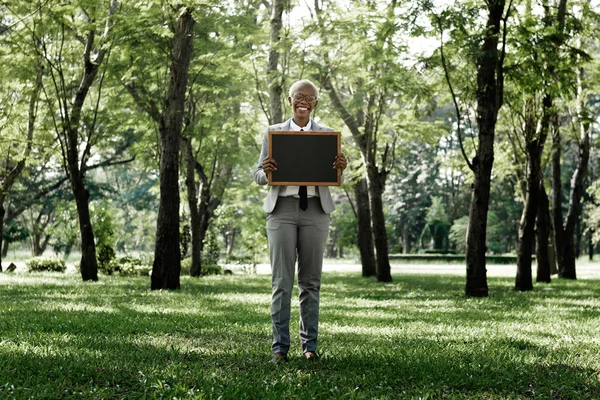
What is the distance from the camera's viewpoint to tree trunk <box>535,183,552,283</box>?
20172 millimetres

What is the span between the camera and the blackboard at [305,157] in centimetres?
536

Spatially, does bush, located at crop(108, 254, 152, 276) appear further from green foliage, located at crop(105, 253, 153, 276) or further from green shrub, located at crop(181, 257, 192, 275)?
green shrub, located at crop(181, 257, 192, 275)

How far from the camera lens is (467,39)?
13250 millimetres

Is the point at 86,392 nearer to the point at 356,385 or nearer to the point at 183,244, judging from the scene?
the point at 356,385

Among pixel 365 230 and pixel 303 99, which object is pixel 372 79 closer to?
pixel 365 230

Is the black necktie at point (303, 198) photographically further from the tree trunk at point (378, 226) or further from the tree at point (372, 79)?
the tree trunk at point (378, 226)

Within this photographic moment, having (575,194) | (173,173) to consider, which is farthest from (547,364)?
(575,194)

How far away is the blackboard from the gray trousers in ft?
0.85

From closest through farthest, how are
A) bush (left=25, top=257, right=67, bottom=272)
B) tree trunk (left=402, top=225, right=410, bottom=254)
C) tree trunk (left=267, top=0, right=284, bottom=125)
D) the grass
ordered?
the grass < tree trunk (left=267, top=0, right=284, bottom=125) < bush (left=25, top=257, right=67, bottom=272) < tree trunk (left=402, top=225, right=410, bottom=254)

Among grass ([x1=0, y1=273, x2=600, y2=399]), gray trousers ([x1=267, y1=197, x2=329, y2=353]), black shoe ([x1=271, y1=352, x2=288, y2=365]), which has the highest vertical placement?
gray trousers ([x1=267, y1=197, x2=329, y2=353])

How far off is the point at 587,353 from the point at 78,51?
55.9 ft

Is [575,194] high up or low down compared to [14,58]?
down

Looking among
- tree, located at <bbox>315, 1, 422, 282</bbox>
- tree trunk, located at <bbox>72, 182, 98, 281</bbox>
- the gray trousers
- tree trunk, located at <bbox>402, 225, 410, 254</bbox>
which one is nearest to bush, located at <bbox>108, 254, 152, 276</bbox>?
tree trunk, located at <bbox>72, 182, 98, 281</bbox>

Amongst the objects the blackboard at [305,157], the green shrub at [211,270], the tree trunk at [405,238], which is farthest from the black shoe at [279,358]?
the tree trunk at [405,238]
